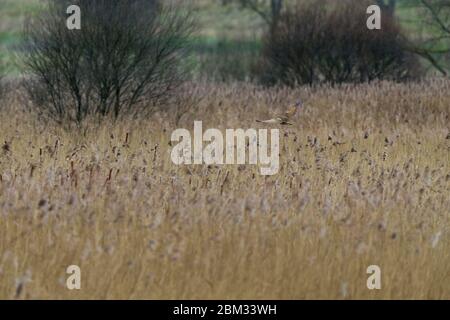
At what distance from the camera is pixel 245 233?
18.5 feet

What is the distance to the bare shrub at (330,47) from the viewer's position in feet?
64.6

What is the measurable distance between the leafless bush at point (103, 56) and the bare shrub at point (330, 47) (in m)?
7.09

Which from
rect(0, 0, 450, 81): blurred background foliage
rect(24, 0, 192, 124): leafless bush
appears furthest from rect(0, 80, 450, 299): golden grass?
rect(0, 0, 450, 81): blurred background foliage

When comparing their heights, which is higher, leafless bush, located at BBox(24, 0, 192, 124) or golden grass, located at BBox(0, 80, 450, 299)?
leafless bush, located at BBox(24, 0, 192, 124)

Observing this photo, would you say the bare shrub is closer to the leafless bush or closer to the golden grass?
the leafless bush

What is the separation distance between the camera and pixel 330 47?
64.5 feet

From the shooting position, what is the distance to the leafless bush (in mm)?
12086

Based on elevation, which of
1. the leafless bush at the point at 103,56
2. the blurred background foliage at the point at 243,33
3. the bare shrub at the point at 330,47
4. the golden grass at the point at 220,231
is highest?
the blurred background foliage at the point at 243,33

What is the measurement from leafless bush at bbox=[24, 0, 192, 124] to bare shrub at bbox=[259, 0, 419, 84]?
7086 mm

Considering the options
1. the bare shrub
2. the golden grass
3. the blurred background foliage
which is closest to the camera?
the golden grass

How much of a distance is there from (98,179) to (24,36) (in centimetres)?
581

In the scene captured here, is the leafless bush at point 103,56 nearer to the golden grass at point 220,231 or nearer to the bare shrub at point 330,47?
the golden grass at point 220,231

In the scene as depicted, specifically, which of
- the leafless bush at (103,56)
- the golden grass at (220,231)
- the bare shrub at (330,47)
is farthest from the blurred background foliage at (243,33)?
the golden grass at (220,231)

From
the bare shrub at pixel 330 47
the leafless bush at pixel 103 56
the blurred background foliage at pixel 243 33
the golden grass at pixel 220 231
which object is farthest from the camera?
the blurred background foliage at pixel 243 33
